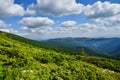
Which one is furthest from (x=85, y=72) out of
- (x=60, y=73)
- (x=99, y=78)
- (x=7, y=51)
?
(x=7, y=51)

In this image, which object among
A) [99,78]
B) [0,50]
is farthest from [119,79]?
[0,50]

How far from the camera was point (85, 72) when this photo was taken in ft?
136

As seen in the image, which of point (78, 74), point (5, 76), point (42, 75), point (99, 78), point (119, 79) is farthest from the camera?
point (119, 79)

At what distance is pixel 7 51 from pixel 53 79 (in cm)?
3074

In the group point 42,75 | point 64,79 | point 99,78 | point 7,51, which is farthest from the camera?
point 7,51

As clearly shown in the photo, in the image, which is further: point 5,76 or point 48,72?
point 48,72

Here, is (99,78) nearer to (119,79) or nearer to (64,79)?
(64,79)

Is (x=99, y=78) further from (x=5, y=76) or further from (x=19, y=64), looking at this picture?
(x=5, y=76)

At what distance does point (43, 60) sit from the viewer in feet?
190

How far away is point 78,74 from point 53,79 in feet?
24.1

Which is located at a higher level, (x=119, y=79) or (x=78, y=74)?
(x=78, y=74)

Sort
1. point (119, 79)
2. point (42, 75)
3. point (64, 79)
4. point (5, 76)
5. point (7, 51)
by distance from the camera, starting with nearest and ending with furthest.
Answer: point (5, 76), point (42, 75), point (64, 79), point (119, 79), point (7, 51)

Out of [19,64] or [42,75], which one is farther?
[19,64]

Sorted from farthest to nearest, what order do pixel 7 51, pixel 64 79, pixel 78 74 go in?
pixel 7 51
pixel 78 74
pixel 64 79
